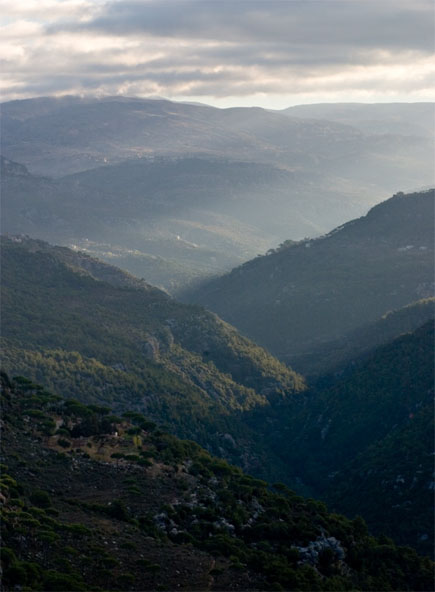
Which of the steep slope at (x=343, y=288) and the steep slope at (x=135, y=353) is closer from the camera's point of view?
the steep slope at (x=135, y=353)

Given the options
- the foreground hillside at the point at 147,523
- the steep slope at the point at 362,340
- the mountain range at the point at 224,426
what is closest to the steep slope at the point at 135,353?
the mountain range at the point at 224,426

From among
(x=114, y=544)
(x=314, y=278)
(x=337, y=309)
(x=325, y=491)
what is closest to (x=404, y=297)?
(x=337, y=309)

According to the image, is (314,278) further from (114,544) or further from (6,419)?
(114,544)

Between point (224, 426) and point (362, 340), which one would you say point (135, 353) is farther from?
point (362, 340)

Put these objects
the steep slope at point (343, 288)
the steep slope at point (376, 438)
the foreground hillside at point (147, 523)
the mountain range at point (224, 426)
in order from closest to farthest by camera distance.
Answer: the foreground hillside at point (147, 523) < the mountain range at point (224, 426) < the steep slope at point (376, 438) < the steep slope at point (343, 288)

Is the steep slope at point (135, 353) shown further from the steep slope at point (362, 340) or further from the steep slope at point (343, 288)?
the steep slope at point (343, 288)

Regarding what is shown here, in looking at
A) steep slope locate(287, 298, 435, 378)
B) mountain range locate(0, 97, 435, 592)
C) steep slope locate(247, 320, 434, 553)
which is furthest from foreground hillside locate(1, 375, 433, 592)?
steep slope locate(287, 298, 435, 378)

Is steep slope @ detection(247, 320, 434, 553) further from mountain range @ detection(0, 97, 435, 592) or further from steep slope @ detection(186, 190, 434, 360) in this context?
steep slope @ detection(186, 190, 434, 360)
